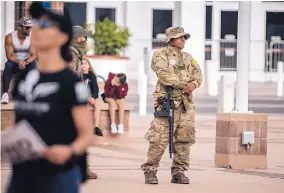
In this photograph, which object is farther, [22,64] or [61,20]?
[22,64]

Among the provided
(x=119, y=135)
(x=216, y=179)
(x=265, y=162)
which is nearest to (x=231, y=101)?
(x=119, y=135)

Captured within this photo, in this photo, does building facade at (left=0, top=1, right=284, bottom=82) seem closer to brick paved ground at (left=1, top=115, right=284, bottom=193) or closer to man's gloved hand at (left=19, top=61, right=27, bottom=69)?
brick paved ground at (left=1, top=115, right=284, bottom=193)

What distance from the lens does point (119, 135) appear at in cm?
1617

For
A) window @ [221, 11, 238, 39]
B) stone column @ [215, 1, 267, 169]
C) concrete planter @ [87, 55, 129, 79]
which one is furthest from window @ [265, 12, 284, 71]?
stone column @ [215, 1, 267, 169]

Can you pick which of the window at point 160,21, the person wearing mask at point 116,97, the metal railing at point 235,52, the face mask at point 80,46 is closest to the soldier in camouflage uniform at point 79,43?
the face mask at point 80,46

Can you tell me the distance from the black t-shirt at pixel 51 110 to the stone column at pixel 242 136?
7609 millimetres

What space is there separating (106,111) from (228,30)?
79.5 feet

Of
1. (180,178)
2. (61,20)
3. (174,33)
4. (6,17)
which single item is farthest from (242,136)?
(6,17)

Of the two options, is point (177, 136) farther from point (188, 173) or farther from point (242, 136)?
point (242, 136)

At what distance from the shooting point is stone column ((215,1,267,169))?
1307cm

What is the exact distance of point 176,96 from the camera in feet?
36.9

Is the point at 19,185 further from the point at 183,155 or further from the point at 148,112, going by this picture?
the point at 148,112

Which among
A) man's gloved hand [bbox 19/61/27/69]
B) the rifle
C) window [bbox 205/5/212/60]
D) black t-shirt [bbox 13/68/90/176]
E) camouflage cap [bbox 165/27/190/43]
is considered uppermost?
window [bbox 205/5/212/60]

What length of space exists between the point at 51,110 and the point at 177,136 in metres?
5.86
